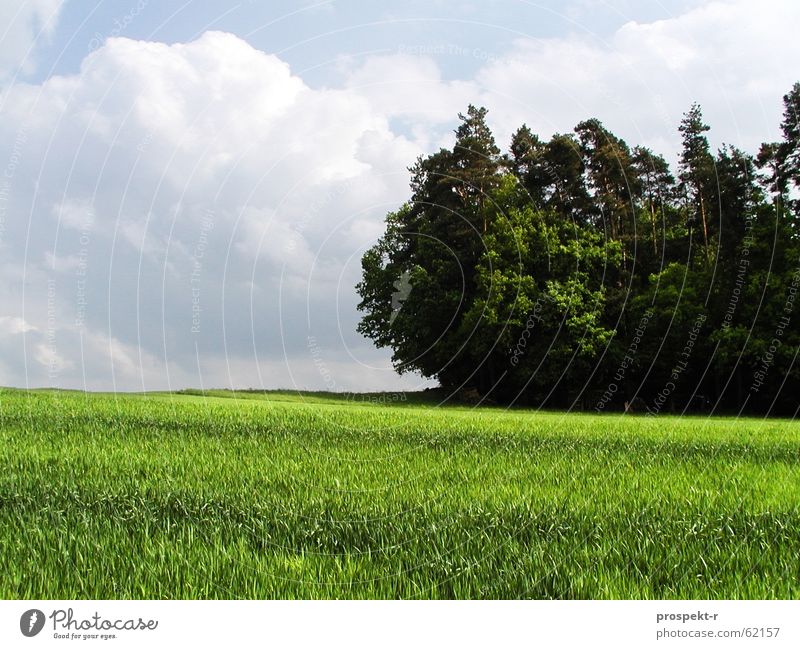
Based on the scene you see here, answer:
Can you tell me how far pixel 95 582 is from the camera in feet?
17.5

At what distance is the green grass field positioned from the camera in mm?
5410

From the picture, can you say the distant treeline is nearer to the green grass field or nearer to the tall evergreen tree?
the tall evergreen tree

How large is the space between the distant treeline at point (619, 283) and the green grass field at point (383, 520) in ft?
52.2

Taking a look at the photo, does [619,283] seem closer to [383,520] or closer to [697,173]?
[697,173]

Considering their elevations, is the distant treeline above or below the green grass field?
above

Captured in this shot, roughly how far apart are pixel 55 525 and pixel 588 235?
111 ft

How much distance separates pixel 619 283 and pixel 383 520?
Answer: 34.6 meters

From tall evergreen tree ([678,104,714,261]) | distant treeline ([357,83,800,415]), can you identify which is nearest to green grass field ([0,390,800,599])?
distant treeline ([357,83,800,415])

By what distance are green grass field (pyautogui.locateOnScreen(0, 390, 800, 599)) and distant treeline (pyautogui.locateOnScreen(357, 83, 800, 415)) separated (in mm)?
15904

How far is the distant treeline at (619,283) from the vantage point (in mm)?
31672

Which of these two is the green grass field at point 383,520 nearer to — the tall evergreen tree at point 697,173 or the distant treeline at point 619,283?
the distant treeline at point 619,283

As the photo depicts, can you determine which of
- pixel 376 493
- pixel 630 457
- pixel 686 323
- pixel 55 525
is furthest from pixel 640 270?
pixel 55 525

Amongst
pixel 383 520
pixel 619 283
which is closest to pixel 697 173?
pixel 619 283
